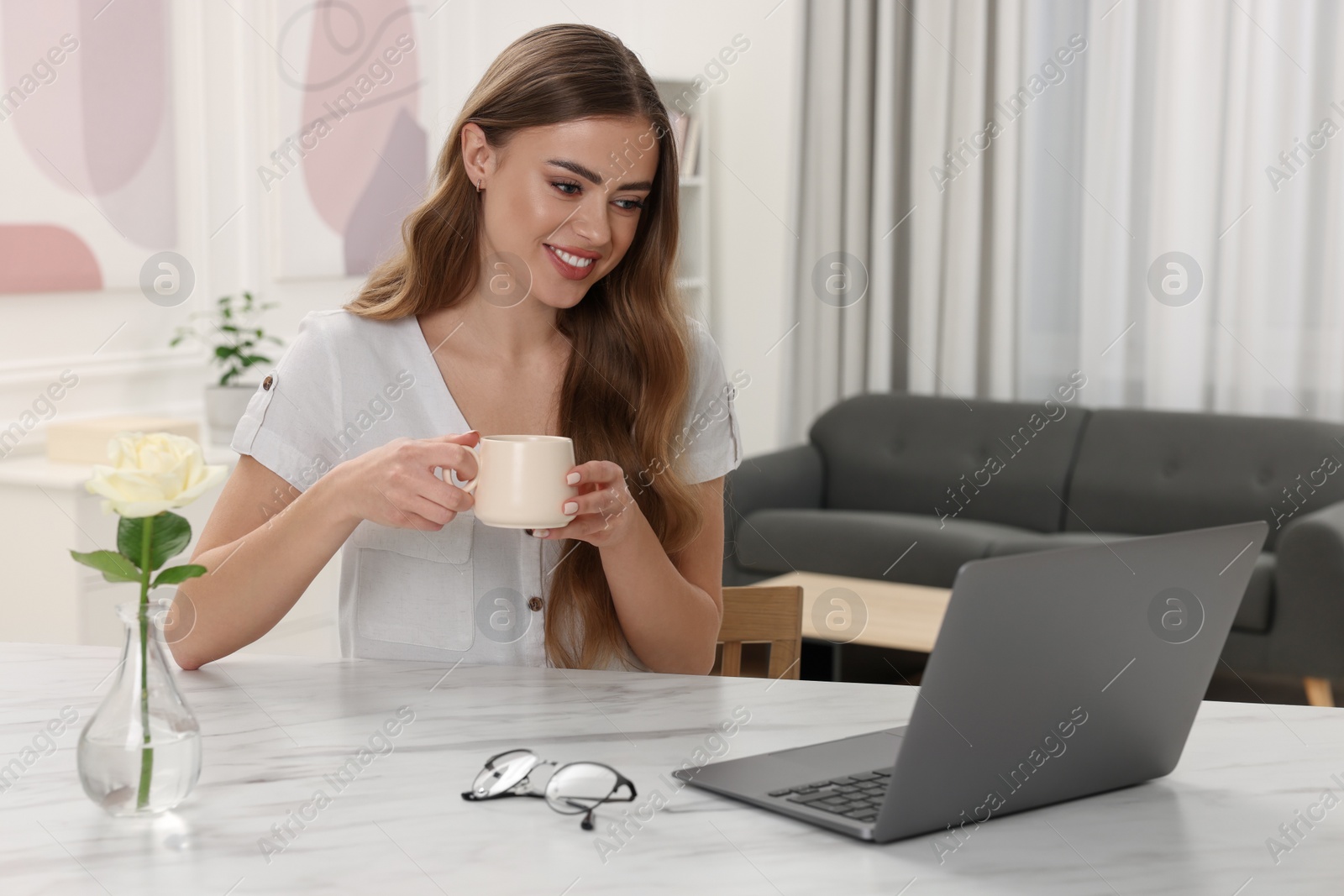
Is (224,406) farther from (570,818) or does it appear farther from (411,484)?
(570,818)

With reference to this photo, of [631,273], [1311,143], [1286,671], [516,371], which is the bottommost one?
[1286,671]

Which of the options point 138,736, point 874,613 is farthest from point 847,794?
point 874,613

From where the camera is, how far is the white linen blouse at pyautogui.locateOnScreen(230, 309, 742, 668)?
1593 mm

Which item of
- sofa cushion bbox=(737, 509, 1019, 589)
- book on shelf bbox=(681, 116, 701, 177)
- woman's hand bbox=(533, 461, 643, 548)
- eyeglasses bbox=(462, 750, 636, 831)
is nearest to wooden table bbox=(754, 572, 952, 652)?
sofa cushion bbox=(737, 509, 1019, 589)

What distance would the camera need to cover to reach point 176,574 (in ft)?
3.09

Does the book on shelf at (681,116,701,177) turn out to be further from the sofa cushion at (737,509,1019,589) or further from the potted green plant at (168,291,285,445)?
the potted green plant at (168,291,285,445)

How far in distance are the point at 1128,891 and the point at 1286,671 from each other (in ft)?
9.76

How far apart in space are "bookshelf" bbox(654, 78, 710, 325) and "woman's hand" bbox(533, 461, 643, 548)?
369 centimetres

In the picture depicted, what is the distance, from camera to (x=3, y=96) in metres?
3.00

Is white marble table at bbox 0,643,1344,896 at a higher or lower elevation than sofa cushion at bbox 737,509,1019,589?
higher


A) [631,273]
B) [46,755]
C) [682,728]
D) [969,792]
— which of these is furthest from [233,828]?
[631,273]

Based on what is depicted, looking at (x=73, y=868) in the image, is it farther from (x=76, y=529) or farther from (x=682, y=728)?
(x=76, y=529)

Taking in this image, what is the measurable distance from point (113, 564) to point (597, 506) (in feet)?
1.58

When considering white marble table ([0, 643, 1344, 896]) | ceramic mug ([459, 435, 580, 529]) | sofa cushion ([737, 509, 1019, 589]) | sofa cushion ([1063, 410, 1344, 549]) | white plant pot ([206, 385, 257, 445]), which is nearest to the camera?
white marble table ([0, 643, 1344, 896])
